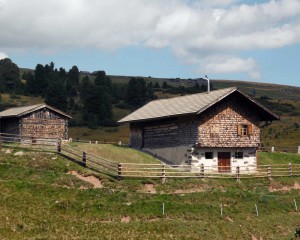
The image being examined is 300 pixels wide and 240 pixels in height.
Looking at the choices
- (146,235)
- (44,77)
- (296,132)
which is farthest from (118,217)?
(44,77)

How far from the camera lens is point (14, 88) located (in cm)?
12938

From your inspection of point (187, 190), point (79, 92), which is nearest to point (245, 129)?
point (187, 190)

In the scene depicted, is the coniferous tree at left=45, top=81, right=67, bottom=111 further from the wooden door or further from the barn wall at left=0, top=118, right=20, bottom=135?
the wooden door

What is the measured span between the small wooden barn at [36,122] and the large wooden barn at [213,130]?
40.3 ft

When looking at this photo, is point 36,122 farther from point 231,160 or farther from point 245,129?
point 245,129

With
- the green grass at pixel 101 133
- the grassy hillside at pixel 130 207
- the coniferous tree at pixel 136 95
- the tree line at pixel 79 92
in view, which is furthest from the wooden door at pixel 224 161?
the coniferous tree at pixel 136 95

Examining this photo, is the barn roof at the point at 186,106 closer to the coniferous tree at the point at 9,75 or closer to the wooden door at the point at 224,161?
the wooden door at the point at 224,161

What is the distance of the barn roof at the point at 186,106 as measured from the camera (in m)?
42.2

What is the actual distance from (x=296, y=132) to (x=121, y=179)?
66374 mm

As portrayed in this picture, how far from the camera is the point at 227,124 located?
Result: 4369 cm

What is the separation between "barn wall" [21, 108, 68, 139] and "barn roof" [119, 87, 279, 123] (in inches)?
295

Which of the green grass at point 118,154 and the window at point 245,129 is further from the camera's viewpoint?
the green grass at point 118,154

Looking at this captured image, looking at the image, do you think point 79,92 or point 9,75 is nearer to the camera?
point 9,75

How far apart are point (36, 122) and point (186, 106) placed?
57.2 ft
